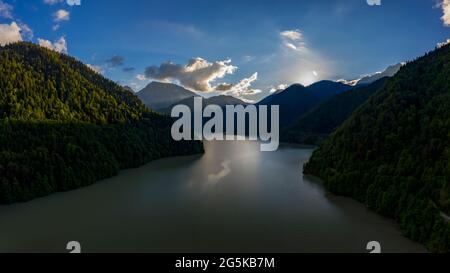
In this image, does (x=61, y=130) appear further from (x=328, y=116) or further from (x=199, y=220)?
(x=328, y=116)

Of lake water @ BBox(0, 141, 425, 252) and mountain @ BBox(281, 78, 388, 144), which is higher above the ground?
mountain @ BBox(281, 78, 388, 144)

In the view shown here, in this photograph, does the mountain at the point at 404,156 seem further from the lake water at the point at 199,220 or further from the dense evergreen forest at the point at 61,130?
the dense evergreen forest at the point at 61,130

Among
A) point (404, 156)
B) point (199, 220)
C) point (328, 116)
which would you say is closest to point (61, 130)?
point (199, 220)

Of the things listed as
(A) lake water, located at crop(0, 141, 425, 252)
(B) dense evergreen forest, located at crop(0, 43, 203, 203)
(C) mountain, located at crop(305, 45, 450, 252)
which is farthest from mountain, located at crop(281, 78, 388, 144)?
(A) lake water, located at crop(0, 141, 425, 252)

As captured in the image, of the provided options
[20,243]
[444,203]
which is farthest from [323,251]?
[20,243]

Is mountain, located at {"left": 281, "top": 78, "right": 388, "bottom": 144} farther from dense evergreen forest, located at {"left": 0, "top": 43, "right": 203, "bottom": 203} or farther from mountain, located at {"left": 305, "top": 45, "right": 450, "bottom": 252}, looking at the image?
mountain, located at {"left": 305, "top": 45, "right": 450, "bottom": 252}
